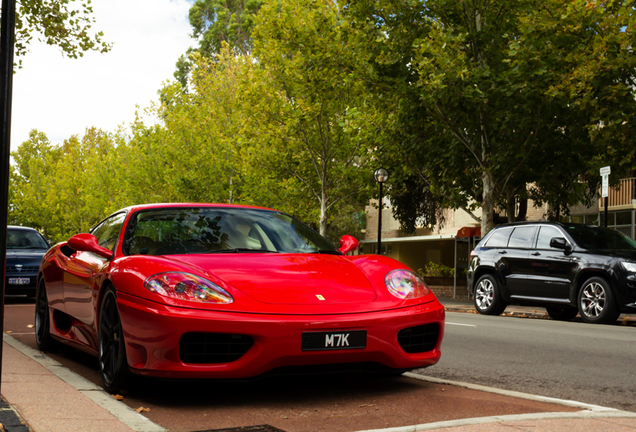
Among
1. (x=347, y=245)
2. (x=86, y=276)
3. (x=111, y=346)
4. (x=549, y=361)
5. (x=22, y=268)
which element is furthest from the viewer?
(x=22, y=268)

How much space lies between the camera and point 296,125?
3114cm

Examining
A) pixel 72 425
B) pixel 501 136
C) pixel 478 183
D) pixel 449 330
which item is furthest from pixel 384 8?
pixel 72 425

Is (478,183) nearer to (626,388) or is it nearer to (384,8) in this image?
(384,8)

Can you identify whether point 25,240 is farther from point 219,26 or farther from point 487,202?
point 219,26

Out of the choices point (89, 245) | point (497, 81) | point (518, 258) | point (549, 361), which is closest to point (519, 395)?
point (549, 361)

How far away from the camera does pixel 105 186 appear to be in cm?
5734

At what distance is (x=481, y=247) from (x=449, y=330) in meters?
A: 4.96

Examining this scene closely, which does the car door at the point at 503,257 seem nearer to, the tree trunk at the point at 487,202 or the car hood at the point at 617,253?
the car hood at the point at 617,253

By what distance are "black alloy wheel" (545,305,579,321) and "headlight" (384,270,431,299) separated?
979 cm

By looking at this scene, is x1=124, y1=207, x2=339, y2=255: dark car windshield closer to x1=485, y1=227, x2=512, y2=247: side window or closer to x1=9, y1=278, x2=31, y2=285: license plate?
x1=485, y1=227, x2=512, y2=247: side window

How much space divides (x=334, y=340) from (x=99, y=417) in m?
1.49

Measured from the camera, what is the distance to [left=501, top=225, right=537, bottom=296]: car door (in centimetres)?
1419

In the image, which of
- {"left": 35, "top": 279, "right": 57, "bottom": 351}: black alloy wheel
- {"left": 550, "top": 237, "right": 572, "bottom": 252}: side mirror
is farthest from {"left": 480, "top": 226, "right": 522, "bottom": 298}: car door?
{"left": 35, "top": 279, "right": 57, "bottom": 351}: black alloy wheel

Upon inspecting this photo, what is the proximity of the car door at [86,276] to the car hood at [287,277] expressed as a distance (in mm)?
1001
